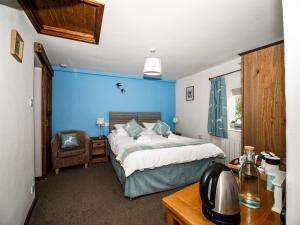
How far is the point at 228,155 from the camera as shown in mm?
3418

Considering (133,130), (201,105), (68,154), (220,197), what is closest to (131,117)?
(133,130)

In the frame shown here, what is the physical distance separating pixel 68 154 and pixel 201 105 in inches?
144

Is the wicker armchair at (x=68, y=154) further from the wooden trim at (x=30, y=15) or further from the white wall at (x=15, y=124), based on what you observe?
the wooden trim at (x=30, y=15)

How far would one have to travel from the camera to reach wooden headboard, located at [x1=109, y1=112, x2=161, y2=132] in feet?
14.2

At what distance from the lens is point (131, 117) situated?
14.9 feet

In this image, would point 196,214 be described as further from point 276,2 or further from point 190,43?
point 190,43

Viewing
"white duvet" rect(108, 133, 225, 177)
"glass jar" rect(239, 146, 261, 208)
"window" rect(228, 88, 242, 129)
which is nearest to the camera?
"glass jar" rect(239, 146, 261, 208)

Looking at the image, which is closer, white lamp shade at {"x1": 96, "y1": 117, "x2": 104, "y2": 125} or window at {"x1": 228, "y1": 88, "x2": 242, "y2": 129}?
window at {"x1": 228, "y1": 88, "x2": 242, "y2": 129}

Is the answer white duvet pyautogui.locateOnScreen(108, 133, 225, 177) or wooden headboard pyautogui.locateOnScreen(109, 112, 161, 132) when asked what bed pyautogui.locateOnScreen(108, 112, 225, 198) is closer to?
white duvet pyautogui.locateOnScreen(108, 133, 225, 177)

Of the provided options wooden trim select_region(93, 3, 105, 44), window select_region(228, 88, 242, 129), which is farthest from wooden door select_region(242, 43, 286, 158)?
window select_region(228, 88, 242, 129)

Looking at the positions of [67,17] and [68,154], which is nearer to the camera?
[67,17]

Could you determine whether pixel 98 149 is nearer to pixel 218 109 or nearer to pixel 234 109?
pixel 218 109

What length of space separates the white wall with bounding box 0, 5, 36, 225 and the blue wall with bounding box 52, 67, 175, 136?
2.05 meters

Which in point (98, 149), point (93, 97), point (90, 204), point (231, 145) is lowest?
point (90, 204)
